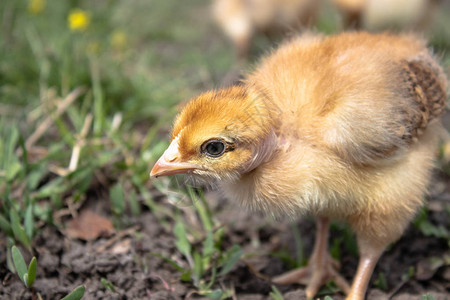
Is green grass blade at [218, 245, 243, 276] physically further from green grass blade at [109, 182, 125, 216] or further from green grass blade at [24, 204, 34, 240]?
green grass blade at [24, 204, 34, 240]

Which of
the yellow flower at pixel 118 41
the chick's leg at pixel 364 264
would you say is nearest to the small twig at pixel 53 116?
the yellow flower at pixel 118 41

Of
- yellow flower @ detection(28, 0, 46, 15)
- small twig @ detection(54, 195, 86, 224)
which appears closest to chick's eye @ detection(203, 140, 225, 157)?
small twig @ detection(54, 195, 86, 224)

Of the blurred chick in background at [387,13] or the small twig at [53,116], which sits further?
the blurred chick in background at [387,13]

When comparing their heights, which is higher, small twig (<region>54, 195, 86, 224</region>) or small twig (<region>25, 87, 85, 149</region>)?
small twig (<region>25, 87, 85, 149</region>)

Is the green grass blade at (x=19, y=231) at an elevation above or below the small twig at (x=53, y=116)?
below

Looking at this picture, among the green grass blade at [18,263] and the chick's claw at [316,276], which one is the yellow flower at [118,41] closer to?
the green grass blade at [18,263]

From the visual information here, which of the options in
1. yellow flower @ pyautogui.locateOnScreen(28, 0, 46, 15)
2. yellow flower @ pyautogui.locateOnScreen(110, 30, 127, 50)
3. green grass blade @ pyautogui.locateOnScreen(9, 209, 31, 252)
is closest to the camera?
green grass blade @ pyautogui.locateOnScreen(9, 209, 31, 252)

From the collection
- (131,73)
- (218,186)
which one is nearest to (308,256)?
(218,186)

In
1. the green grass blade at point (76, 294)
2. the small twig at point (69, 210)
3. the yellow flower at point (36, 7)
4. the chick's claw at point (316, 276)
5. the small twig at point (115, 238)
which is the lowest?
the chick's claw at point (316, 276)

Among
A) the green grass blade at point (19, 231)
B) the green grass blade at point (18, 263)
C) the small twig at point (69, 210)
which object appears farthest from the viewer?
the small twig at point (69, 210)
